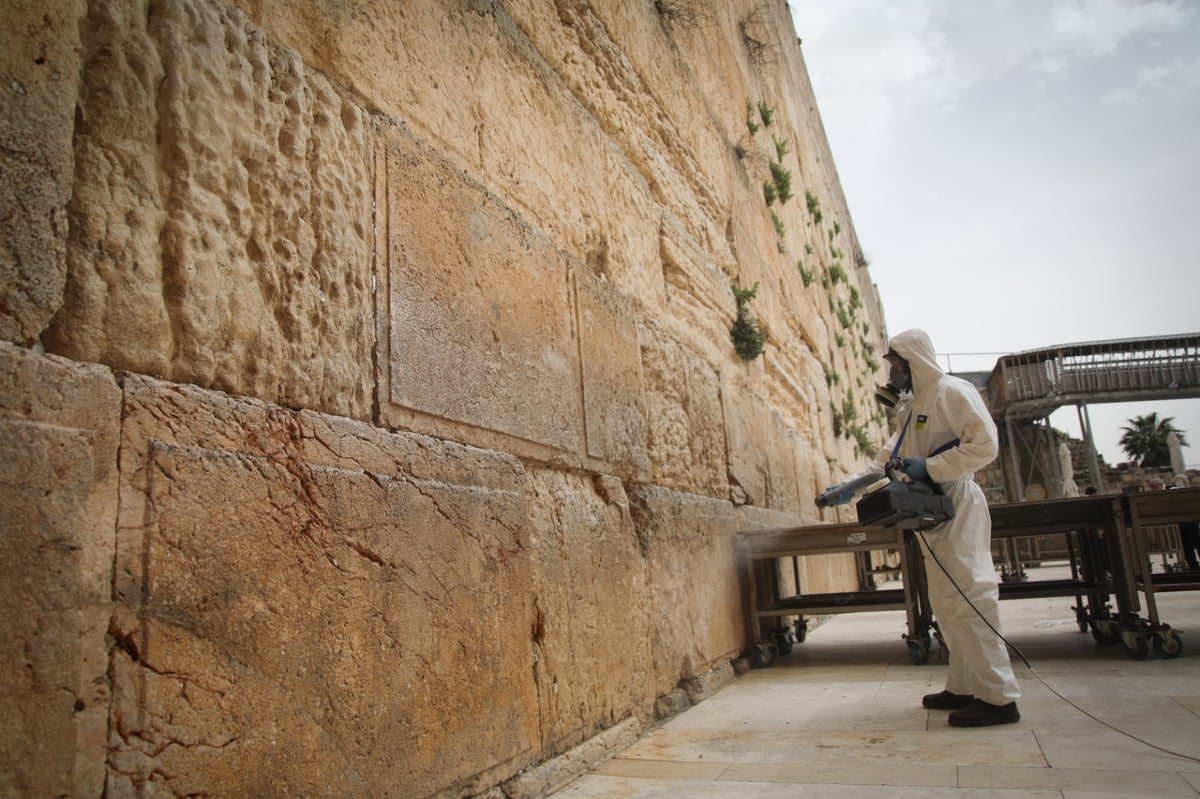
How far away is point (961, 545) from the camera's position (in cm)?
327

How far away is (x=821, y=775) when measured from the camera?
98.1 inches

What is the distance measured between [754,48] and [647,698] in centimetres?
713

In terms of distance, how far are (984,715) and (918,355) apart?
1484 mm

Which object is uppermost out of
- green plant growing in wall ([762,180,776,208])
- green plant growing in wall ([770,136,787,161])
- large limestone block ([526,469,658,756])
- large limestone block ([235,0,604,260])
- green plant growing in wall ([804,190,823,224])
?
green plant growing in wall ([804,190,823,224])

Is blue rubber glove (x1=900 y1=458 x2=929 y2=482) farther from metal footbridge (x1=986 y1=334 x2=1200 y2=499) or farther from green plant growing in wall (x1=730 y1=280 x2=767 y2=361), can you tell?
metal footbridge (x1=986 y1=334 x2=1200 y2=499)

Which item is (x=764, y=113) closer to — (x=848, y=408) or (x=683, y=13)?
(x=683, y=13)

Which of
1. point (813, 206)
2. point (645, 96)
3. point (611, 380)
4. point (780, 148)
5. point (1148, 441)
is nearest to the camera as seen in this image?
point (611, 380)

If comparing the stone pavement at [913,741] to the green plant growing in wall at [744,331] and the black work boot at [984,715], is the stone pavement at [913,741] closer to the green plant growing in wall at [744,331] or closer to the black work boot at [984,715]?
the black work boot at [984,715]

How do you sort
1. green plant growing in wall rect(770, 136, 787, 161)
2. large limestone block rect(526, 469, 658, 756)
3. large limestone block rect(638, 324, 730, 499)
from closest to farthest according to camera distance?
1. large limestone block rect(526, 469, 658, 756)
2. large limestone block rect(638, 324, 730, 499)
3. green plant growing in wall rect(770, 136, 787, 161)

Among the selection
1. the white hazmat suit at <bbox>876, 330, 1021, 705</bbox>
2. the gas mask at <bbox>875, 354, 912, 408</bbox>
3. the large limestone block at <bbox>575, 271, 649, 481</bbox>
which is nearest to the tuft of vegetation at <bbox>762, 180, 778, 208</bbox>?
the gas mask at <bbox>875, 354, 912, 408</bbox>

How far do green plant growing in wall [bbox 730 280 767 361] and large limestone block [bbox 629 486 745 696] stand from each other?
1.38m

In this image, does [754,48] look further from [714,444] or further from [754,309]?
[714,444]

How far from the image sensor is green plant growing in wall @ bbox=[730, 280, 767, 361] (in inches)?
228

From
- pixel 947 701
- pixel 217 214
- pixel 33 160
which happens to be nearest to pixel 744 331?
pixel 947 701
